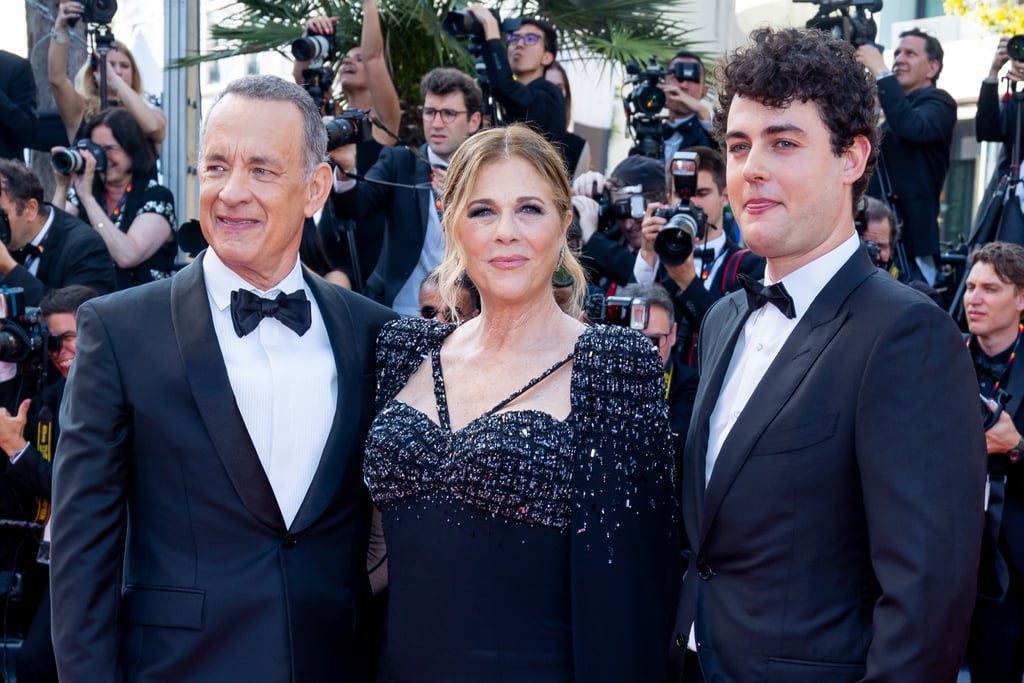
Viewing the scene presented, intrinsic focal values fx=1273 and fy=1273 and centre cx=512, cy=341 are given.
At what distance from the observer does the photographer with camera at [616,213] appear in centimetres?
579

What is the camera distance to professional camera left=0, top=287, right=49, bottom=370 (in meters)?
5.07

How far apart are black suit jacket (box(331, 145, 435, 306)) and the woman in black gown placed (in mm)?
3077

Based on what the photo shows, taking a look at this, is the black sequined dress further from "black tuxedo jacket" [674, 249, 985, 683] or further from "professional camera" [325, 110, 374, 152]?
"professional camera" [325, 110, 374, 152]

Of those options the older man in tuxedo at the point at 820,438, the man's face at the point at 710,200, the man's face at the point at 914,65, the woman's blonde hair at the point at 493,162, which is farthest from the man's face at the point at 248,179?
the man's face at the point at 914,65

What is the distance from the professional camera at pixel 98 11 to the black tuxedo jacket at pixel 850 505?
5.37 meters

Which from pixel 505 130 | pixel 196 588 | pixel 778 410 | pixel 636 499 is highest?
pixel 505 130

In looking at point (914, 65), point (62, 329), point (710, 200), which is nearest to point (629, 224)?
point (710, 200)

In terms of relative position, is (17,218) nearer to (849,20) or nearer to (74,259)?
(74,259)

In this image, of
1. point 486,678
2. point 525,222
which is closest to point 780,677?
point 486,678

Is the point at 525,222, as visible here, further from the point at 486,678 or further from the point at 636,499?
the point at 486,678

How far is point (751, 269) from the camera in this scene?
18.0ft

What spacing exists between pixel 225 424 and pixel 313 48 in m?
4.19

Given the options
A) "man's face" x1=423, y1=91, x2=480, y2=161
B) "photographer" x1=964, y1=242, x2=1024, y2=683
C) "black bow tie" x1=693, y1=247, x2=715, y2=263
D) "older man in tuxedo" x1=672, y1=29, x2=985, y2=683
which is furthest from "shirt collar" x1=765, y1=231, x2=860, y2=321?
"man's face" x1=423, y1=91, x2=480, y2=161

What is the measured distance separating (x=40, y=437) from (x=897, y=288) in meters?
3.83
